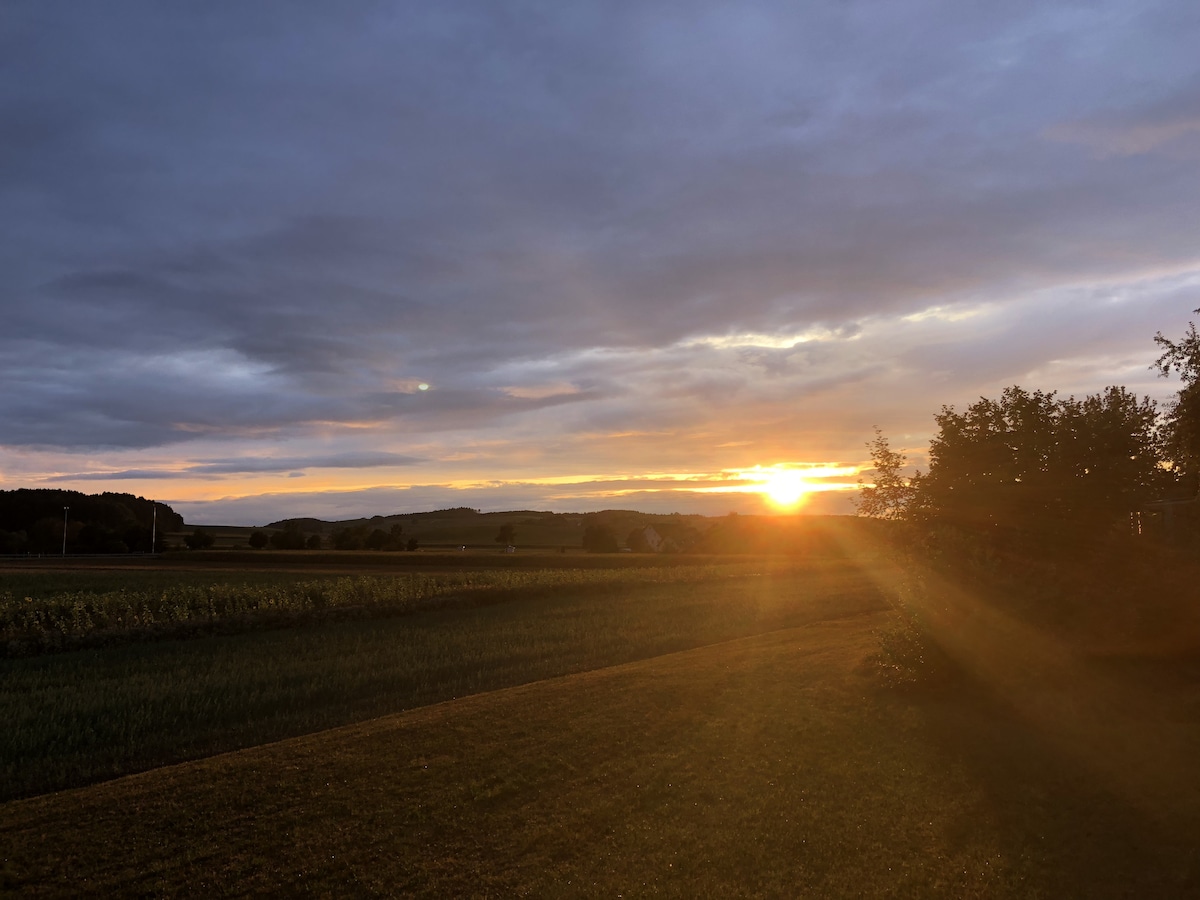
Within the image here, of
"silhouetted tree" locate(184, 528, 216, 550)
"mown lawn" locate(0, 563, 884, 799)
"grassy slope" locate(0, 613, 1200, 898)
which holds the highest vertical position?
"silhouetted tree" locate(184, 528, 216, 550)

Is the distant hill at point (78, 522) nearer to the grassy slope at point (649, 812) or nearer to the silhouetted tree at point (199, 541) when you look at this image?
the silhouetted tree at point (199, 541)

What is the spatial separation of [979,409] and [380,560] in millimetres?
60838

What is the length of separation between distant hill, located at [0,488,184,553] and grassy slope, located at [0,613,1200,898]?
103530 mm

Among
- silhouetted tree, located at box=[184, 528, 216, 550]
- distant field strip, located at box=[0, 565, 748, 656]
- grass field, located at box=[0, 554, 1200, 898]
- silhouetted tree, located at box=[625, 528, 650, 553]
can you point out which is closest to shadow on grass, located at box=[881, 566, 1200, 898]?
grass field, located at box=[0, 554, 1200, 898]

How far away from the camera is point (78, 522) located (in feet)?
399

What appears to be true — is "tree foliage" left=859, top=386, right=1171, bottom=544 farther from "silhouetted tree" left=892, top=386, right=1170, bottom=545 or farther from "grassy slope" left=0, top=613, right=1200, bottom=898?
"grassy slope" left=0, top=613, right=1200, bottom=898

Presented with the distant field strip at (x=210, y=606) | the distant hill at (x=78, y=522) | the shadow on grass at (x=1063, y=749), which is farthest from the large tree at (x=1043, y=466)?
the distant hill at (x=78, y=522)

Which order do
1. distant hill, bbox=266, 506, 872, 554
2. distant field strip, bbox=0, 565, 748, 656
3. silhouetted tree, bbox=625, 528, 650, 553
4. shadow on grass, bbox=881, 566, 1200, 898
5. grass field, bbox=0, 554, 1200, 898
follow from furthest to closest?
silhouetted tree, bbox=625, 528, 650, 553
distant hill, bbox=266, 506, 872, 554
distant field strip, bbox=0, 565, 748, 656
grass field, bbox=0, 554, 1200, 898
shadow on grass, bbox=881, 566, 1200, 898

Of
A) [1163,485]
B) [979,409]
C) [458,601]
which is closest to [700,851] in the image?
[979,409]

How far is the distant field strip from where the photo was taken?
24.1 metres

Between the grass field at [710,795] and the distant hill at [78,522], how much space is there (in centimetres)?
10316

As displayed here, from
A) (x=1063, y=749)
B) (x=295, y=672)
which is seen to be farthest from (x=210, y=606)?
(x=1063, y=749)

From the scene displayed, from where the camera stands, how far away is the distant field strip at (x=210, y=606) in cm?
2412

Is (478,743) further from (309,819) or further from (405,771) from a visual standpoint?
(309,819)
